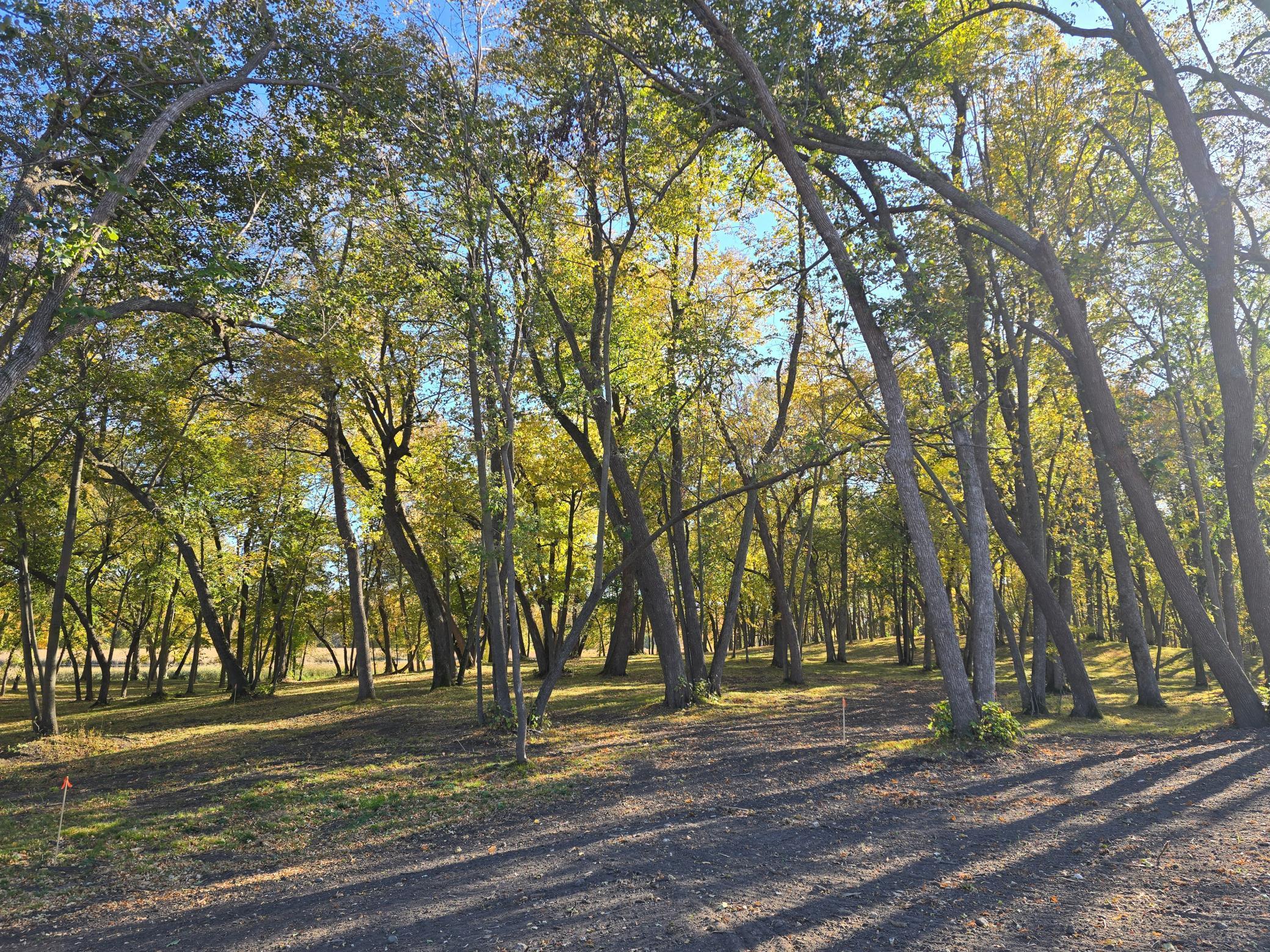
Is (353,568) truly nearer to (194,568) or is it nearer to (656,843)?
(194,568)

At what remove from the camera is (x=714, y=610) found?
48.3 meters

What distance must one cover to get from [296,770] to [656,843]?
24.0 feet

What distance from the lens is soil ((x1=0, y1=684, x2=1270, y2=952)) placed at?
4.45 metres

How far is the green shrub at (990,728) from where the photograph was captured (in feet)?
32.7

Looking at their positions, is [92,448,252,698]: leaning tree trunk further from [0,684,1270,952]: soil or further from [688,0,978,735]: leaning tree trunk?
[688,0,978,735]: leaning tree trunk

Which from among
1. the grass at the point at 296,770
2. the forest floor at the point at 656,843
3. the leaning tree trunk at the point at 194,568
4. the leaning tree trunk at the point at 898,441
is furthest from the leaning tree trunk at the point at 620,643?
the leaning tree trunk at the point at 898,441

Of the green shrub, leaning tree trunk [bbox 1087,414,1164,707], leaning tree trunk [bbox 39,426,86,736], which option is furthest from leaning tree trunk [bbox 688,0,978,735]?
leaning tree trunk [bbox 39,426,86,736]

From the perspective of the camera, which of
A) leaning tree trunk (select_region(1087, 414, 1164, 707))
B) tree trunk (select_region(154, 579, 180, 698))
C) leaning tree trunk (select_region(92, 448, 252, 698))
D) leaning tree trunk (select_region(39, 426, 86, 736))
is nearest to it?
leaning tree trunk (select_region(39, 426, 86, 736))

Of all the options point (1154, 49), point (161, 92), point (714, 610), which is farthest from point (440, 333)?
point (714, 610)

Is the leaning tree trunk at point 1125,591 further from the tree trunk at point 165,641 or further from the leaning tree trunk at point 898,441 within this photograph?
the tree trunk at point 165,641

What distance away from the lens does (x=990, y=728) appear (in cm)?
1000

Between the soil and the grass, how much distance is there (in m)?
0.74

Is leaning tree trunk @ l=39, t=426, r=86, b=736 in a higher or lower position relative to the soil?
higher

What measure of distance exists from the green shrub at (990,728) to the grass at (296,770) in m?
0.48
